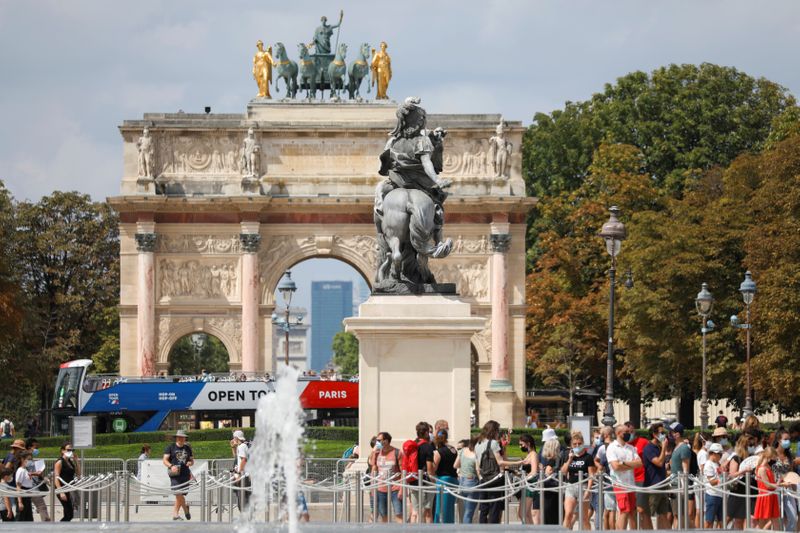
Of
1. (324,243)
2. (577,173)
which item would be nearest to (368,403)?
(324,243)

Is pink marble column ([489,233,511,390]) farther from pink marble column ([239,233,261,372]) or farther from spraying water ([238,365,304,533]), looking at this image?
spraying water ([238,365,304,533])

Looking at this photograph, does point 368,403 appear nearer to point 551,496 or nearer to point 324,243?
point 551,496

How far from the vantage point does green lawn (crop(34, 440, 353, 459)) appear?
51281mm

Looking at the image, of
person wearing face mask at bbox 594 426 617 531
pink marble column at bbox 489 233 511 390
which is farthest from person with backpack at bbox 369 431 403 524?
pink marble column at bbox 489 233 511 390

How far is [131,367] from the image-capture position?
70625 millimetres

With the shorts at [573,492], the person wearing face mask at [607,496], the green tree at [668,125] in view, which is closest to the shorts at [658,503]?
the person wearing face mask at [607,496]

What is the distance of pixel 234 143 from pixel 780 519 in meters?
51.0

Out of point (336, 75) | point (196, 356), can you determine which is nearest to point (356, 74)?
point (336, 75)

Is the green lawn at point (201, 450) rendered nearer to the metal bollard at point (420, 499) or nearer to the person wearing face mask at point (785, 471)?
the person wearing face mask at point (785, 471)

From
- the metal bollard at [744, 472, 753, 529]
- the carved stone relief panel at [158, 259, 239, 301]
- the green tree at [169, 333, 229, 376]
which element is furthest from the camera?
the green tree at [169, 333, 229, 376]

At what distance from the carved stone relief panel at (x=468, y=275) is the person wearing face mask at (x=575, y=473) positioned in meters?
47.6

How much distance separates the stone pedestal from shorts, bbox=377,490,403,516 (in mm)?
1261

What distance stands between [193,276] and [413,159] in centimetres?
4747

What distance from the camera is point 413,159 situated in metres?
25.0
